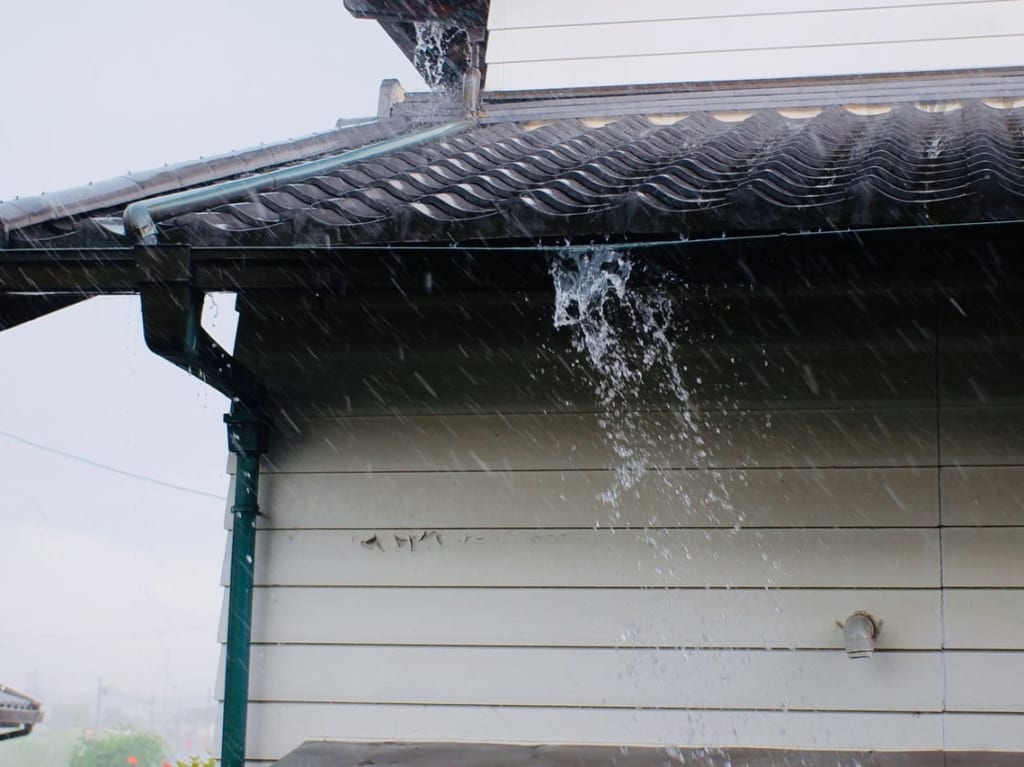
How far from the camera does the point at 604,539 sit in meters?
3.56

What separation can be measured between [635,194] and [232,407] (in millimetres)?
1626

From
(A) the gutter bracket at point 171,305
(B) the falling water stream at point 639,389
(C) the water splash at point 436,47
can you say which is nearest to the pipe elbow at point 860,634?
(B) the falling water stream at point 639,389

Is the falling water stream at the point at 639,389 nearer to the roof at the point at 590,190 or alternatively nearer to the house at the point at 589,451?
the house at the point at 589,451

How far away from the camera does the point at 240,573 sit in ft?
11.9

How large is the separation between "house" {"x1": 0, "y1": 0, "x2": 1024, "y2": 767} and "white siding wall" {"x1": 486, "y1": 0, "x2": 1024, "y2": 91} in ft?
4.70

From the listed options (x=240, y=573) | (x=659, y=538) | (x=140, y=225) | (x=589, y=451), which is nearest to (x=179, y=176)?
(x=140, y=225)

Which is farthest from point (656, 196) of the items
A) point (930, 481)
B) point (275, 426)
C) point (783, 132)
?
point (783, 132)

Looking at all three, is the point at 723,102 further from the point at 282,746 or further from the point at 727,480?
the point at 282,746

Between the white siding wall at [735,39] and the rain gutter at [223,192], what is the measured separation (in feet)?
4.19

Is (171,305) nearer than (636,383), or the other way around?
(171,305)

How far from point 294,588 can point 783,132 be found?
2645 mm

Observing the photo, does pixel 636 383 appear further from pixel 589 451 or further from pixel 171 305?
pixel 171 305

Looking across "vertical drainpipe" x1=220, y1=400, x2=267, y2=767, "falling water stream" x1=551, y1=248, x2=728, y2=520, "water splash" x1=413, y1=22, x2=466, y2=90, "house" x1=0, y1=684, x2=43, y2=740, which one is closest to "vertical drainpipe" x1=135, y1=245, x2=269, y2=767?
"vertical drainpipe" x1=220, y1=400, x2=267, y2=767

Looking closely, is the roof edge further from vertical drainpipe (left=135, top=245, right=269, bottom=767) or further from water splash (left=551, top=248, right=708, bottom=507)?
water splash (left=551, top=248, right=708, bottom=507)
